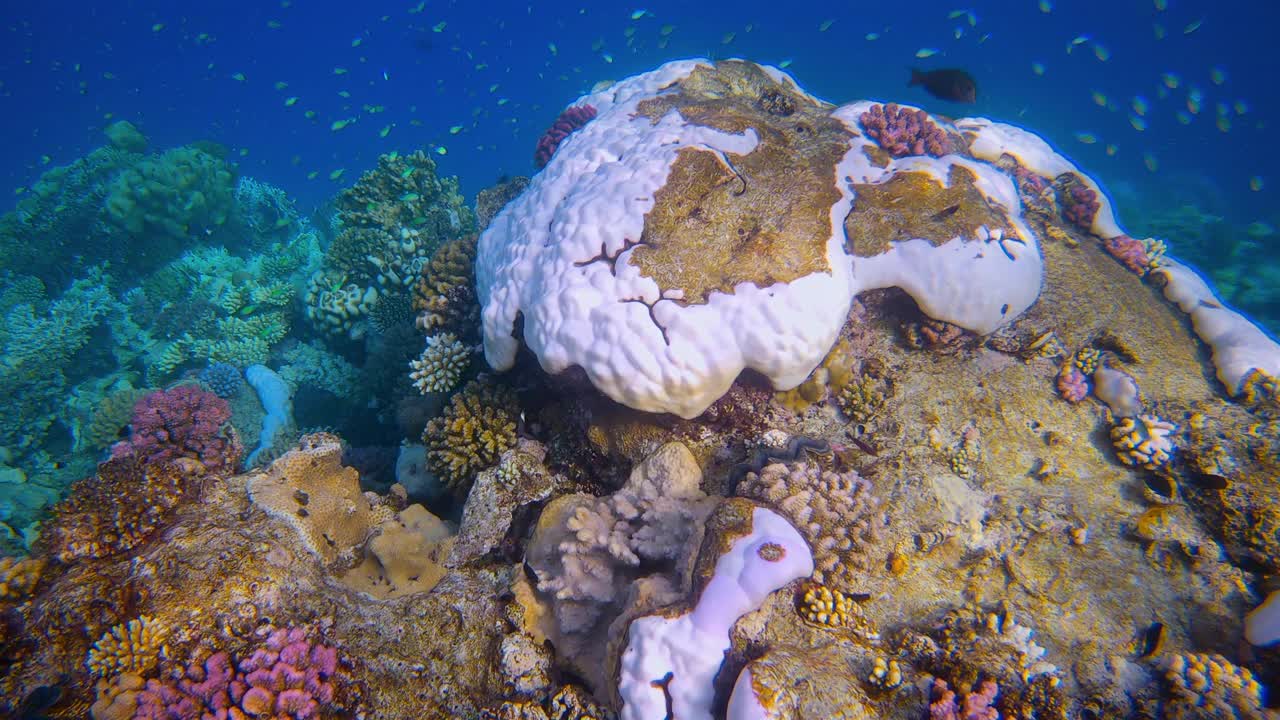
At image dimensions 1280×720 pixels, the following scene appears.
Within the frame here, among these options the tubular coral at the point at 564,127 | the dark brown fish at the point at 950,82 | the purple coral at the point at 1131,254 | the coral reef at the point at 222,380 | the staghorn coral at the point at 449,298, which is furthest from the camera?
the coral reef at the point at 222,380

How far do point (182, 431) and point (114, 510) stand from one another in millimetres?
1118

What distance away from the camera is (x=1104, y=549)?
3.83m

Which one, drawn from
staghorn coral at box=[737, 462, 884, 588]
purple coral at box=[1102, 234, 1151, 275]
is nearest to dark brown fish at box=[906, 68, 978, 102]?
purple coral at box=[1102, 234, 1151, 275]

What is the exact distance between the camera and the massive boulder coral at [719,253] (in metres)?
3.84

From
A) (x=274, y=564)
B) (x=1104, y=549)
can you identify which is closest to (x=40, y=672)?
(x=274, y=564)

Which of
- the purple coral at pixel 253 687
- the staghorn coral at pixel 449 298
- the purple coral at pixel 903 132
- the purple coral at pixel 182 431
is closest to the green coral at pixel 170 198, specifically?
the purple coral at pixel 182 431

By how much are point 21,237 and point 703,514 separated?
68.5 feet

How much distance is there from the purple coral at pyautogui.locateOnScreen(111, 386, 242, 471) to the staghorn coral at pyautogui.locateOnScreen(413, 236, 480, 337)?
2.09 meters

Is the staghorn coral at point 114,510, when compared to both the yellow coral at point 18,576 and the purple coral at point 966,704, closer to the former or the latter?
the yellow coral at point 18,576

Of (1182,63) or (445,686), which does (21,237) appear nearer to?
(445,686)

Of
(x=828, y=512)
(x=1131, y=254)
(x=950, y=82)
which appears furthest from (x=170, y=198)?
(x=1131, y=254)

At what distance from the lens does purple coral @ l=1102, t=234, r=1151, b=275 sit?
614cm

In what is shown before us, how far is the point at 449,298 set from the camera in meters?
5.87

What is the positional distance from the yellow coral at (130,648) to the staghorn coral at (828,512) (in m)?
3.77
